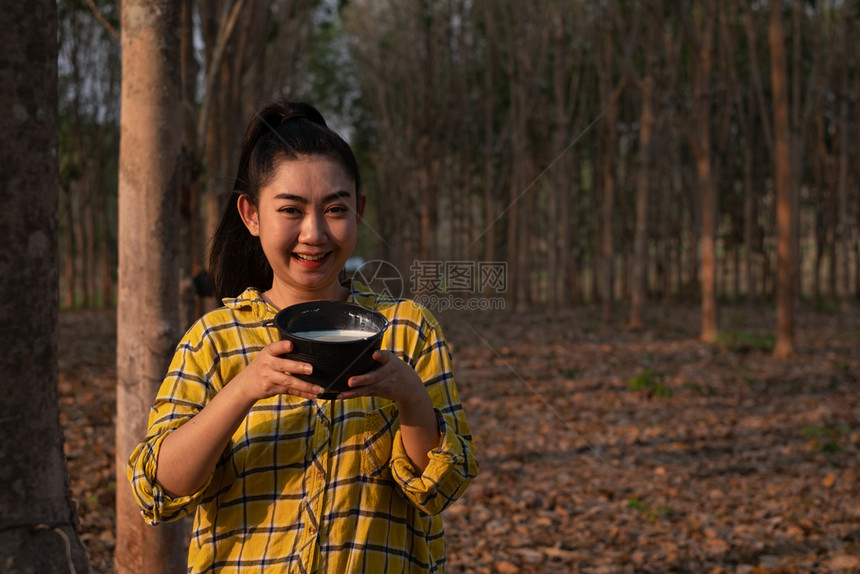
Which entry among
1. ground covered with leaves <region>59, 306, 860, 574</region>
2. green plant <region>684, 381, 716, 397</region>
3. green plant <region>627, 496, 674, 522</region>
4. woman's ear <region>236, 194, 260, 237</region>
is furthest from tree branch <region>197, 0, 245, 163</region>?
→ green plant <region>684, 381, 716, 397</region>

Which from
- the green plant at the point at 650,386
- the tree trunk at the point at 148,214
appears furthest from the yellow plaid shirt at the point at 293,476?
the green plant at the point at 650,386

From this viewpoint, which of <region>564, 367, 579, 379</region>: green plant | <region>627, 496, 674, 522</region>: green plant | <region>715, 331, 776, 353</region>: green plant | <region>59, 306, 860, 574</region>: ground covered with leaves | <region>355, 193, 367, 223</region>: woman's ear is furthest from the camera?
<region>715, 331, 776, 353</region>: green plant

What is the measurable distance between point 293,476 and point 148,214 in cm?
138

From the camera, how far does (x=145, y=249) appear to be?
2367mm

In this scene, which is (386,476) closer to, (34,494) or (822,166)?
(34,494)

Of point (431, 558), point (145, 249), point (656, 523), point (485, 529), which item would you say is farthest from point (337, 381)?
point (656, 523)

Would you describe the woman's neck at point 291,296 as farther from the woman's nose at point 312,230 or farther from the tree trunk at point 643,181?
the tree trunk at point 643,181

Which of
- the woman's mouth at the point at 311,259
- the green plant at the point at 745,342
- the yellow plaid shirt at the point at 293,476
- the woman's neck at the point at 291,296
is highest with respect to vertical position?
the woman's mouth at the point at 311,259

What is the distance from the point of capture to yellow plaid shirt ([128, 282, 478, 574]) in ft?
4.37

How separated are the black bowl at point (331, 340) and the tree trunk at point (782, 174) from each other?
849 cm

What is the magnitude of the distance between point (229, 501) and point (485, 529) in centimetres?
287

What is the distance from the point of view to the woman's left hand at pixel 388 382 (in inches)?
46.1

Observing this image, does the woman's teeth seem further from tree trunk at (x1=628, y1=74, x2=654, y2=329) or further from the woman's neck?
tree trunk at (x1=628, y1=74, x2=654, y2=329)

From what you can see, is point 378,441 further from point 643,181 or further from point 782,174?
point 643,181
